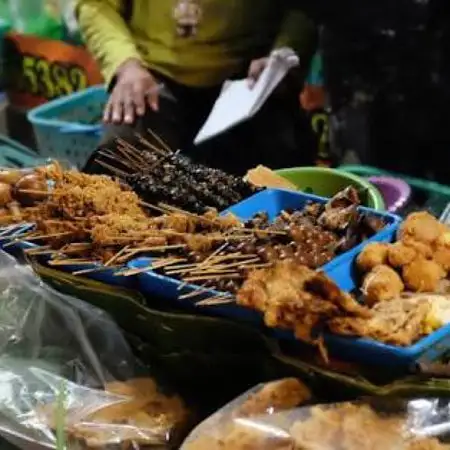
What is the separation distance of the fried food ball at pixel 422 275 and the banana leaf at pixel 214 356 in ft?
0.63

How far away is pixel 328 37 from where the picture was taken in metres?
3.04

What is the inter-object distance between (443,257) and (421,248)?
0.13ft

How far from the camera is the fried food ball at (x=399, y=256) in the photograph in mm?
1427

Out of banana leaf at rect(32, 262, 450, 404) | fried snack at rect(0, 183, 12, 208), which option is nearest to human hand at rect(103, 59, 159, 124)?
fried snack at rect(0, 183, 12, 208)

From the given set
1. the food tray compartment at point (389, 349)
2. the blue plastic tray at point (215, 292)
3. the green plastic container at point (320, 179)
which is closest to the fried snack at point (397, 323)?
the food tray compartment at point (389, 349)

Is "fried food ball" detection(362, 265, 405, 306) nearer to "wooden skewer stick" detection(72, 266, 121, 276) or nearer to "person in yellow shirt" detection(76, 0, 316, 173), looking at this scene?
"wooden skewer stick" detection(72, 266, 121, 276)

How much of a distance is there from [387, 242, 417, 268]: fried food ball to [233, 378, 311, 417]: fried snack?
24cm

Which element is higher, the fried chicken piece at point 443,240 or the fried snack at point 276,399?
the fried chicken piece at point 443,240

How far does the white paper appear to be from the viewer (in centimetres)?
234

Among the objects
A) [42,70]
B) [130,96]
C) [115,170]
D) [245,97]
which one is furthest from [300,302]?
[42,70]

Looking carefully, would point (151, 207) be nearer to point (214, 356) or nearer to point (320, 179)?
point (214, 356)

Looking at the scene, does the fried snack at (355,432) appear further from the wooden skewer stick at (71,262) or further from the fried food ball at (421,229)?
the wooden skewer stick at (71,262)

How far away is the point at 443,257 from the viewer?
1.46 metres

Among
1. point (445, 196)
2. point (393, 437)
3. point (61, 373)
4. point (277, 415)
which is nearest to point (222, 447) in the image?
point (277, 415)
